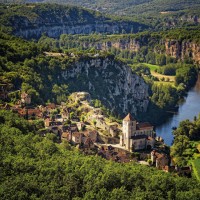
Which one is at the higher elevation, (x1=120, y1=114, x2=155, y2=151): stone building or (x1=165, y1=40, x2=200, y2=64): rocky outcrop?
(x1=120, y1=114, x2=155, y2=151): stone building

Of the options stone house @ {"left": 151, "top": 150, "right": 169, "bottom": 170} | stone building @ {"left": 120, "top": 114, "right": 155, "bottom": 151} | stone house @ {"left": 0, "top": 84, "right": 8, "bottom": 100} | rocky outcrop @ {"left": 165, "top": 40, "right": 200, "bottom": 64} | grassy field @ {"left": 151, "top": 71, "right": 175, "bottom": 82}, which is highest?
stone house @ {"left": 0, "top": 84, "right": 8, "bottom": 100}

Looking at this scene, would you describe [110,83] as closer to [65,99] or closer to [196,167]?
[65,99]

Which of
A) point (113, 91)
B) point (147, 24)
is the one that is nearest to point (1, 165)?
point (113, 91)

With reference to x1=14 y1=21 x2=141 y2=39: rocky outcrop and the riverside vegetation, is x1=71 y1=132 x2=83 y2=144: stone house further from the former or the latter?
x1=14 y1=21 x2=141 y2=39: rocky outcrop

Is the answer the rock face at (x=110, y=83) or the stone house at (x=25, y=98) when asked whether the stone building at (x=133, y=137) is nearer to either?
the stone house at (x=25, y=98)

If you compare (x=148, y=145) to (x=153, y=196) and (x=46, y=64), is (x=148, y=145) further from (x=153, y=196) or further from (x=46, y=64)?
(x=46, y=64)

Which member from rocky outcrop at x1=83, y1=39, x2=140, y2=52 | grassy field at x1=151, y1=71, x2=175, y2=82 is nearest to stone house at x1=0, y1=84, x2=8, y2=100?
grassy field at x1=151, y1=71, x2=175, y2=82
